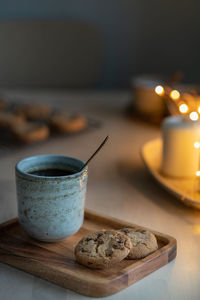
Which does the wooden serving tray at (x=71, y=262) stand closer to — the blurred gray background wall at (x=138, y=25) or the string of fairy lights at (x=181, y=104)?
the string of fairy lights at (x=181, y=104)

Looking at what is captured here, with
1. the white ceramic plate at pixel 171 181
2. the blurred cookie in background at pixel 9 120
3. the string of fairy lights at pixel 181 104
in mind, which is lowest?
the white ceramic plate at pixel 171 181

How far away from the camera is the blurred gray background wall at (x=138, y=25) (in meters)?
2.67

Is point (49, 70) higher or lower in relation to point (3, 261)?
higher

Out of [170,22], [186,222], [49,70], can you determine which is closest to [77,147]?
[186,222]

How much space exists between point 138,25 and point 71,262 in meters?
2.21

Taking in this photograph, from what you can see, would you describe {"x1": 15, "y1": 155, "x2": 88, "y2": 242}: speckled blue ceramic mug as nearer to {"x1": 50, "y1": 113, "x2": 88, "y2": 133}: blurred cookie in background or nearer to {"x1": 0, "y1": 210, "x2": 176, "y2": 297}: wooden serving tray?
{"x1": 0, "y1": 210, "x2": 176, "y2": 297}: wooden serving tray

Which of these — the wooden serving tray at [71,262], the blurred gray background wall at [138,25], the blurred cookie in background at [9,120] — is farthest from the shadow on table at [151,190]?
the blurred gray background wall at [138,25]

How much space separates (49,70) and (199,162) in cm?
148

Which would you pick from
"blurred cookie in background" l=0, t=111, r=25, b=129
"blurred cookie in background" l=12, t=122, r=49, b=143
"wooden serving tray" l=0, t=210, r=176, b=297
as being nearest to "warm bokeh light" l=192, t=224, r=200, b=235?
"wooden serving tray" l=0, t=210, r=176, b=297

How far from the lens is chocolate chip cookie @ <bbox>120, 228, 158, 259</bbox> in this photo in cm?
72

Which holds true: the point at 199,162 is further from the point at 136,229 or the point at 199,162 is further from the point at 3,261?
the point at 3,261

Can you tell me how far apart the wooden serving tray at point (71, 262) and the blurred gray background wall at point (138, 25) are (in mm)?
1949

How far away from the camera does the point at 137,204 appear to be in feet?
3.24

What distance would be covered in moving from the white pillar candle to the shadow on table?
55 mm
